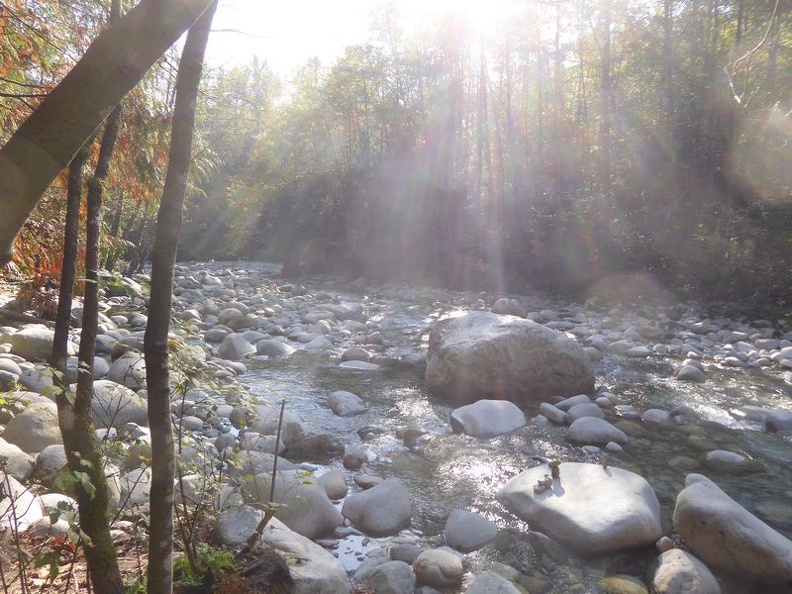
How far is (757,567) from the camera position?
9.74 ft

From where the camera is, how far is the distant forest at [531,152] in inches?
234

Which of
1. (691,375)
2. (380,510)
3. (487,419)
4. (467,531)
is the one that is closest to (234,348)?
(487,419)

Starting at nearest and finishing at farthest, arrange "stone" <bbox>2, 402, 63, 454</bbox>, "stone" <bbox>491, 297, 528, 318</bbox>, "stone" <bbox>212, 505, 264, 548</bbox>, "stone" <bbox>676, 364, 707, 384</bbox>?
"stone" <bbox>212, 505, 264, 548</bbox>
"stone" <bbox>2, 402, 63, 454</bbox>
"stone" <bbox>676, 364, 707, 384</bbox>
"stone" <bbox>491, 297, 528, 318</bbox>

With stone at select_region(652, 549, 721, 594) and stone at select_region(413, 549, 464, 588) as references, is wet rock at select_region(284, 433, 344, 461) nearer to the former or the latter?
stone at select_region(413, 549, 464, 588)

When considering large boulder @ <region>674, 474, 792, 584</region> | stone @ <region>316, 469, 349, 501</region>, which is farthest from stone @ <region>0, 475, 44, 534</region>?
large boulder @ <region>674, 474, 792, 584</region>

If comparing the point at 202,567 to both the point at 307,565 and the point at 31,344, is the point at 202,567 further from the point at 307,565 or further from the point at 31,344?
the point at 31,344

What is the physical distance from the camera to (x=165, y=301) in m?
1.45

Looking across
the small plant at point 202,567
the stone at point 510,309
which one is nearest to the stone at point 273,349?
the stone at point 510,309

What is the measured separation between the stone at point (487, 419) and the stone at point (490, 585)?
2374mm

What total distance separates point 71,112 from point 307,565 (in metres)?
2.13

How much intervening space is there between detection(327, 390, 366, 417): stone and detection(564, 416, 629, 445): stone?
6.72ft

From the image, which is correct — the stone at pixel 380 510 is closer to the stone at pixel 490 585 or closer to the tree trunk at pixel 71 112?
the stone at pixel 490 585

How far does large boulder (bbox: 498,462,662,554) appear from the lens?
327 cm

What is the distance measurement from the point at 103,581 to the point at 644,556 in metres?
2.82
